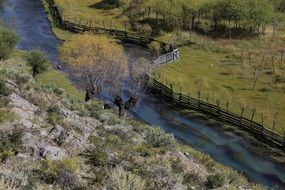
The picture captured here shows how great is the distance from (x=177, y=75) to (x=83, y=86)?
50.2 ft

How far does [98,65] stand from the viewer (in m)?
59.4

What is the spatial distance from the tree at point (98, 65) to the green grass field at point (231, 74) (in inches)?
407

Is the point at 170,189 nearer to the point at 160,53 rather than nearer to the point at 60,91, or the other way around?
the point at 60,91

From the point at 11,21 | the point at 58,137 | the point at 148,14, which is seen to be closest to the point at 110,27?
the point at 148,14

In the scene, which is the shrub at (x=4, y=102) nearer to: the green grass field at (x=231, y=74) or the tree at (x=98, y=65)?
the tree at (x=98, y=65)

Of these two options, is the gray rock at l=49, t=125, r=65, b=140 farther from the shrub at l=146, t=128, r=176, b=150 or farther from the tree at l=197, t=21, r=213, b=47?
the tree at l=197, t=21, r=213, b=47

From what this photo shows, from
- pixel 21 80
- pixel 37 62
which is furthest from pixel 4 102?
pixel 37 62

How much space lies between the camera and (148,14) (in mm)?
108938

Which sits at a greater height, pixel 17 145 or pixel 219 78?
pixel 17 145

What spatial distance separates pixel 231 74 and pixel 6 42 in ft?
111

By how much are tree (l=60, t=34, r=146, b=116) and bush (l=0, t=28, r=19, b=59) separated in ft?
25.1

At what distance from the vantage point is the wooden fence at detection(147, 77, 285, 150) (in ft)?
169

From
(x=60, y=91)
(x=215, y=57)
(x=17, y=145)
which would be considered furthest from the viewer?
(x=215, y=57)

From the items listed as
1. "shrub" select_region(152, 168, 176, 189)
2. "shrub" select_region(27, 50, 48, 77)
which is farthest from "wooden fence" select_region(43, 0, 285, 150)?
"shrub" select_region(152, 168, 176, 189)
